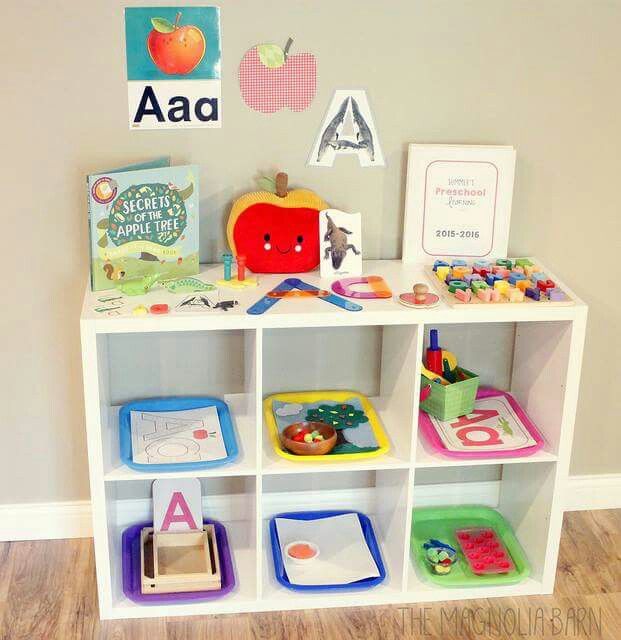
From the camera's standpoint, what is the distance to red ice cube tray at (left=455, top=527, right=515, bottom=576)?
7.52ft

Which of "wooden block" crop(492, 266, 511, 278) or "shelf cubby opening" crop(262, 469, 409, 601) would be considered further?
"shelf cubby opening" crop(262, 469, 409, 601)

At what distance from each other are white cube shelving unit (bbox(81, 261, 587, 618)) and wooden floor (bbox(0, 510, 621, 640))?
0.03m

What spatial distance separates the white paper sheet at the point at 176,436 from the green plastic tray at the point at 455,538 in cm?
58

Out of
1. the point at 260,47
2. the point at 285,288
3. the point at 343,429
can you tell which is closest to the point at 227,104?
the point at 260,47

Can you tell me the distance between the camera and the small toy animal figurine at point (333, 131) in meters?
2.14

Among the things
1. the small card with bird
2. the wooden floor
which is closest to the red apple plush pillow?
the small card with bird

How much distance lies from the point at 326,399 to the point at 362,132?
25.4 inches

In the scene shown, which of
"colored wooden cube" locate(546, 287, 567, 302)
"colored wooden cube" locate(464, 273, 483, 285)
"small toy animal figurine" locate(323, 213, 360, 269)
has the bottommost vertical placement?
"colored wooden cube" locate(546, 287, 567, 302)

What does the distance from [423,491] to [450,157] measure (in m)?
0.89

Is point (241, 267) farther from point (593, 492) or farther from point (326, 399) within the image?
point (593, 492)

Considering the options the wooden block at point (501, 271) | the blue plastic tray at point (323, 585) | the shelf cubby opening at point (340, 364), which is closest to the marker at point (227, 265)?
the shelf cubby opening at point (340, 364)

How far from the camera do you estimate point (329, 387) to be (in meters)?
2.38

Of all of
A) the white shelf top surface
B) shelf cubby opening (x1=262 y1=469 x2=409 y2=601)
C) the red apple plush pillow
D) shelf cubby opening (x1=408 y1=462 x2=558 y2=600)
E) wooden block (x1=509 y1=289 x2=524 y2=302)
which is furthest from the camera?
shelf cubby opening (x1=262 y1=469 x2=409 y2=601)

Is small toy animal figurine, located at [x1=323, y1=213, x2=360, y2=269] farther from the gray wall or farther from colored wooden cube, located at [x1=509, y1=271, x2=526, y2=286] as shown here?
colored wooden cube, located at [x1=509, y1=271, x2=526, y2=286]
